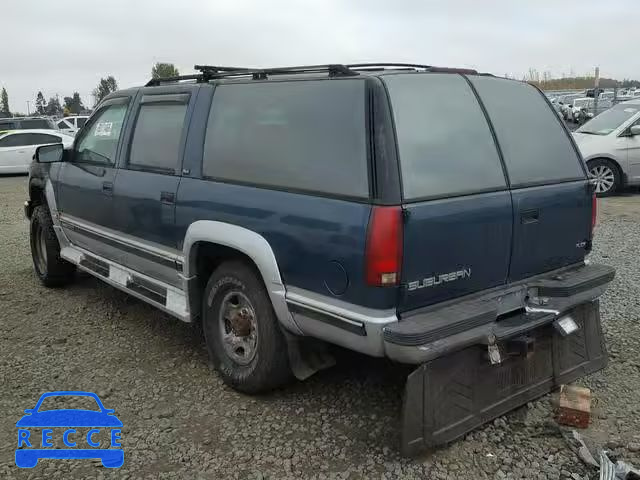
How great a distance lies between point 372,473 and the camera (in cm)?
298

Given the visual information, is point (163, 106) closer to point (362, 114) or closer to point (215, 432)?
point (362, 114)

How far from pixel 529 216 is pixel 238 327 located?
1792mm

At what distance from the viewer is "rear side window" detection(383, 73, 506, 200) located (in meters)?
2.98

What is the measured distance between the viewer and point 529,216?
133 inches

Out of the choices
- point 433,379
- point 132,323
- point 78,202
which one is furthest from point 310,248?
point 78,202

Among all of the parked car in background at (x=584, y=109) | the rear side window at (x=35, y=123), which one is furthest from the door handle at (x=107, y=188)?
the parked car in background at (x=584, y=109)

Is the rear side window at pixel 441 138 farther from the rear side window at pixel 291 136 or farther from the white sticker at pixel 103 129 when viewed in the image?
the white sticker at pixel 103 129

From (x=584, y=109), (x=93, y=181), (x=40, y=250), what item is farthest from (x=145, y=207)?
(x=584, y=109)

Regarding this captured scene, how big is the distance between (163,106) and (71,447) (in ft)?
7.50

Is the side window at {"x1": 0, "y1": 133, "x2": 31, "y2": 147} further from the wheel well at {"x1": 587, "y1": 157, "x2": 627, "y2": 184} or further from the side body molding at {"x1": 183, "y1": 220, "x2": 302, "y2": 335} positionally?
the side body molding at {"x1": 183, "y1": 220, "x2": 302, "y2": 335}

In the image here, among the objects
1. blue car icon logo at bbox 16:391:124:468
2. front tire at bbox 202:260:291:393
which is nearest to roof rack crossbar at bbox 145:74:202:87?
front tire at bbox 202:260:291:393

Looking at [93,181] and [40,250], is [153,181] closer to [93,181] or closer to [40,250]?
[93,181]

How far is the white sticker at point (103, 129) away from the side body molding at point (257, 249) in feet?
5.59

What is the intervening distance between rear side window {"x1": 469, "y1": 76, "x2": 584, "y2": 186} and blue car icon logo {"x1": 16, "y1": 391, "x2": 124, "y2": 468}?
258 cm
